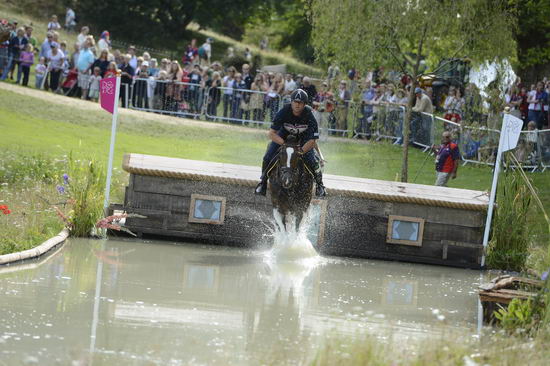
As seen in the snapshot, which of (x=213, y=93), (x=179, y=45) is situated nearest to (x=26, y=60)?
(x=213, y=93)

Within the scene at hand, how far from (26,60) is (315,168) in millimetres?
18496

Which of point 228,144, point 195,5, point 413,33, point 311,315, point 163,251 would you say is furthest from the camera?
point 195,5

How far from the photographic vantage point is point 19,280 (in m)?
12.4

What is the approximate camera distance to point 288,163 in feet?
51.8

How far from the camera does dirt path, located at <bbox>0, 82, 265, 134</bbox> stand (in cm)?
3119

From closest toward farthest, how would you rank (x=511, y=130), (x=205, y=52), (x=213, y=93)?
(x=511, y=130)
(x=213, y=93)
(x=205, y=52)

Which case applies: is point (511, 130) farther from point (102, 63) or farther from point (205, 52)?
point (205, 52)

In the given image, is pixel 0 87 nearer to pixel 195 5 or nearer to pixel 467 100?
pixel 467 100

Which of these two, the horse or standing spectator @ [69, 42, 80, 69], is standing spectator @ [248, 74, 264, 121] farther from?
the horse

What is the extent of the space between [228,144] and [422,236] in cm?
1356

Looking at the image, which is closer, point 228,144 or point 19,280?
point 19,280

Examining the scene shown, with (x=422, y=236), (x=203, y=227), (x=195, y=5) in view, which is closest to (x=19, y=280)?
(x=203, y=227)

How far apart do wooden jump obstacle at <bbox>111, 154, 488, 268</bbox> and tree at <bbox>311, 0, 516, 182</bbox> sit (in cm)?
700

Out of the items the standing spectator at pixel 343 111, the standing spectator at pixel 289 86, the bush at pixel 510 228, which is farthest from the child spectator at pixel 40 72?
the bush at pixel 510 228
